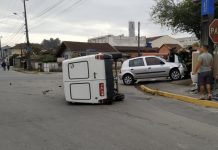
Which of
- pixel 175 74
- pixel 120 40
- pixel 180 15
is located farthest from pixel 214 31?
pixel 120 40

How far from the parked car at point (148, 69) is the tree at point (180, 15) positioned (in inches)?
311

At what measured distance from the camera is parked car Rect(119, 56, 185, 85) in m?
20.8

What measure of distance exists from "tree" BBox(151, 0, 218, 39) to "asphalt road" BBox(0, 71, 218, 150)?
1764 cm

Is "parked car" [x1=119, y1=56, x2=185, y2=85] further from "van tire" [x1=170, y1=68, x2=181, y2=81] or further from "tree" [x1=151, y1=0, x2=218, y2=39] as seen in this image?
"tree" [x1=151, y1=0, x2=218, y2=39]

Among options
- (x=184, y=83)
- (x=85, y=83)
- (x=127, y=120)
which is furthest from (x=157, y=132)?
(x=184, y=83)

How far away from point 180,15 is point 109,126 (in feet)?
74.9

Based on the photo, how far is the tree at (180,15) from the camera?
95.6ft

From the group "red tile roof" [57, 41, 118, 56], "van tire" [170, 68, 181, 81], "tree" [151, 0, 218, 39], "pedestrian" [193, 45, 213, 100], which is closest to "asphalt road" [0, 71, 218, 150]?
"pedestrian" [193, 45, 213, 100]

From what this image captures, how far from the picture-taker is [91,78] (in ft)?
41.1

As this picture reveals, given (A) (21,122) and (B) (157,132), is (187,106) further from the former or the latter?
(A) (21,122)

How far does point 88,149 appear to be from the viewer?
21.8ft

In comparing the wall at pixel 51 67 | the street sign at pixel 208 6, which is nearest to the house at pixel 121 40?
the wall at pixel 51 67

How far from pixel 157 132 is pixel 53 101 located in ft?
22.4

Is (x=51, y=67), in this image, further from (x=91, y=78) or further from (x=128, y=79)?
(x=91, y=78)
